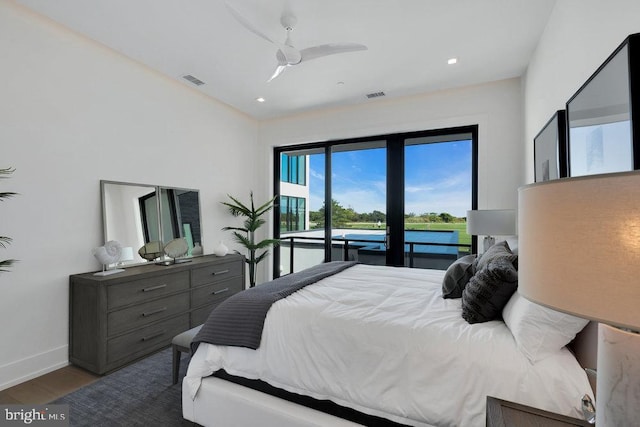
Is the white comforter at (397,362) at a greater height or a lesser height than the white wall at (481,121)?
lesser

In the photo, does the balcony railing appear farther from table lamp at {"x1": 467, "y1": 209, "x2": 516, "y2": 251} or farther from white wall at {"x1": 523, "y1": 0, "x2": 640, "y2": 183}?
white wall at {"x1": 523, "y1": 0, "x2": 640, "y2": 183}

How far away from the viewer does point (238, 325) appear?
5.74 feet

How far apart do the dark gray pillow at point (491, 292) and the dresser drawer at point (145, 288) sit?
2.64 meters

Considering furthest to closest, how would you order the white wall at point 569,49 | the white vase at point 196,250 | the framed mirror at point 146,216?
the white vase at point 196,250 < the framed mirror at point 146,216 < the white wall at point 569,49

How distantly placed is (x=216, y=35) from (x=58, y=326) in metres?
2.88

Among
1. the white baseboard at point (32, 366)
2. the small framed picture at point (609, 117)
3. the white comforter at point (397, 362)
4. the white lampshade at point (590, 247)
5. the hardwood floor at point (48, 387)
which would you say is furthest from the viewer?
the white baseboard at point (32, 366)

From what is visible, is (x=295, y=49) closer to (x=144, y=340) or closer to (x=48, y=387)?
(x=144, y=340)

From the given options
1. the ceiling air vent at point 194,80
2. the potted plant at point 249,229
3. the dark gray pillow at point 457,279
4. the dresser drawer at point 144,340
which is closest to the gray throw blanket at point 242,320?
the dark gray pillow at point 457,279

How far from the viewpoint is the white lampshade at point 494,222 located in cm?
279

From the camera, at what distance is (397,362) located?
1381 mm

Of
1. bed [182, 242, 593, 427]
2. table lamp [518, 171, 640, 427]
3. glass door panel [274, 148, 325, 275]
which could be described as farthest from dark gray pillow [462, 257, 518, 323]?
glass door panel [274, 148, 325, 275]

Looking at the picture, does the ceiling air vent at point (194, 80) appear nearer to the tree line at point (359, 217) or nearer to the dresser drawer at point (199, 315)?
the tree line at point (359, 217)

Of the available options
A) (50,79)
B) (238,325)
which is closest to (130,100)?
(50,79)

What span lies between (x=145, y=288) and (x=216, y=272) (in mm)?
908
